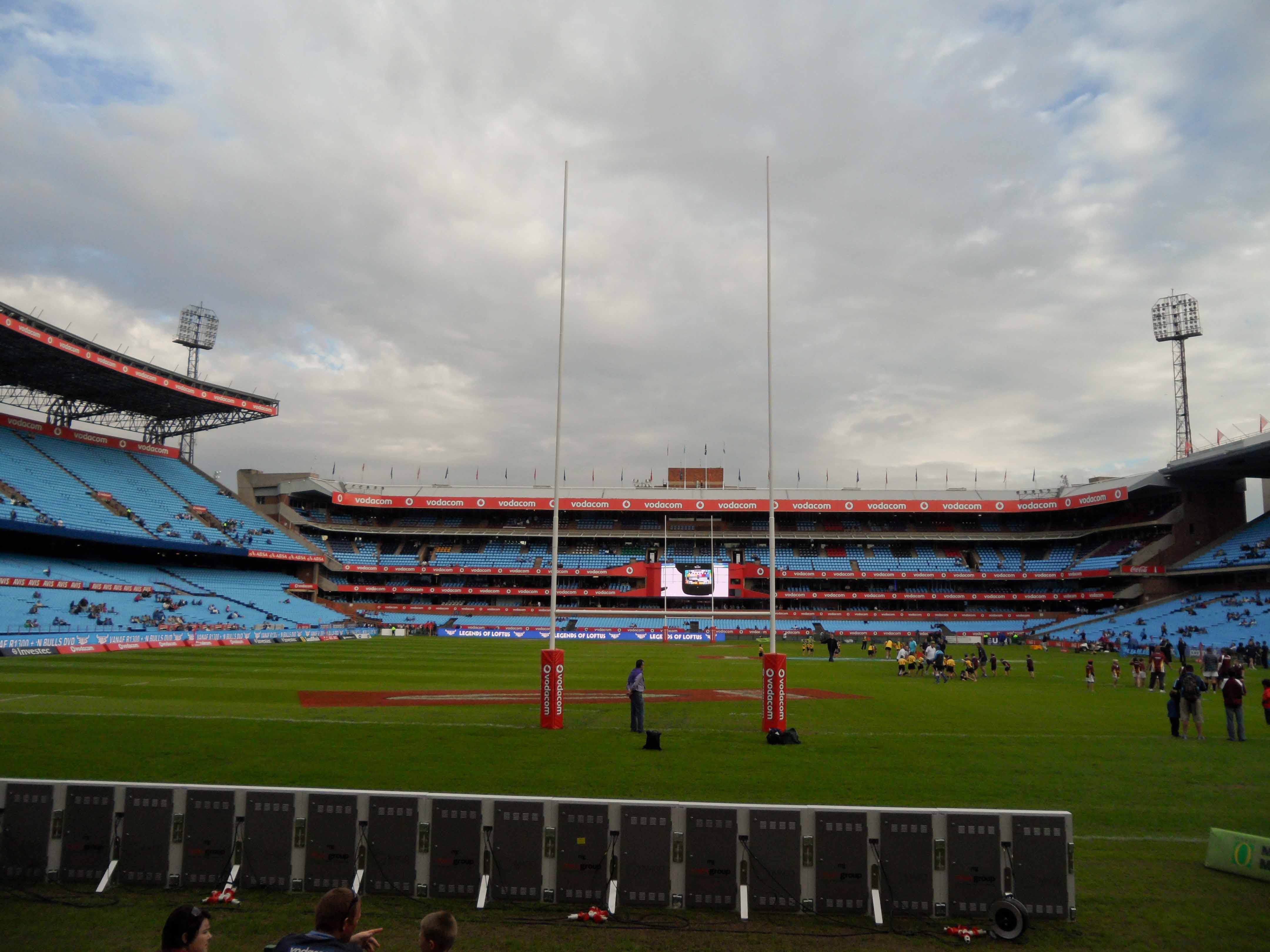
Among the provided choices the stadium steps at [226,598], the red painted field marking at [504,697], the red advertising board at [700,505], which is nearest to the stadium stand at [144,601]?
the stadium steps at [226,598]

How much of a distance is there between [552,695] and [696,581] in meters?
52.2

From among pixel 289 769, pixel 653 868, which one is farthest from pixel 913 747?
pixel 289 769

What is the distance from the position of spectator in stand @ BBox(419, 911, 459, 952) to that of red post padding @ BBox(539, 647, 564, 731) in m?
13.7

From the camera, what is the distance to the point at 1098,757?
1542 cm

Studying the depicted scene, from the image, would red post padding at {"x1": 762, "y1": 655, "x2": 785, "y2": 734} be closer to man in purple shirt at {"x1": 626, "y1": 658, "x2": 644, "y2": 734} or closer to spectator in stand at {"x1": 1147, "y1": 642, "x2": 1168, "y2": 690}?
man in purple shirt at {"x1": 626, "y1": 658, "x2": 644, "y2": 734}

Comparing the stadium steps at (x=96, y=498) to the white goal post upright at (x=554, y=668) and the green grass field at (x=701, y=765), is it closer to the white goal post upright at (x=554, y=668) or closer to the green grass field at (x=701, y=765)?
the green grass field at (x=701, y=765)

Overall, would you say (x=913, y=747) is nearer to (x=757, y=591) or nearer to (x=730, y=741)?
(x=730, y=741)

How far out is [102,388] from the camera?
60.2 meters

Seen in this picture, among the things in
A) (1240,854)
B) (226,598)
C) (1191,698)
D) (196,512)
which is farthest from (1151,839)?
(196,512)

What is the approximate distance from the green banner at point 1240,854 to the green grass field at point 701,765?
19 centimetres

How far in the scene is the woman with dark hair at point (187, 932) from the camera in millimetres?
4137

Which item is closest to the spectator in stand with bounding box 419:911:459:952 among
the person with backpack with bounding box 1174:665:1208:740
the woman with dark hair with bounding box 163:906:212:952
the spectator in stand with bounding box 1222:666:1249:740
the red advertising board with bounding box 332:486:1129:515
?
the woman with dark hair with bounding box 163:906:212:952

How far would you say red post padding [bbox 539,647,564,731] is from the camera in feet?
58.4

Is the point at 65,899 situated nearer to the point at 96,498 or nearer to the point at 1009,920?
the point at 1009,920
